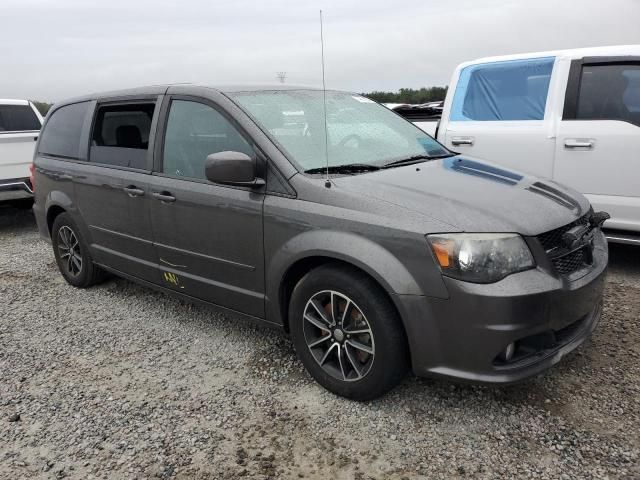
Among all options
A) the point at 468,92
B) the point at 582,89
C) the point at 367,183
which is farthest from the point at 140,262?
the point at 582,89

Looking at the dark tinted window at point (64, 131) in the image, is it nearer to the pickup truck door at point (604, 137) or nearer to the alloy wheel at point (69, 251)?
the alloy wheel at point (69, 251)

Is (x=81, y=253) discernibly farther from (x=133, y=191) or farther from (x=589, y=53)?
(x=589, y=53)

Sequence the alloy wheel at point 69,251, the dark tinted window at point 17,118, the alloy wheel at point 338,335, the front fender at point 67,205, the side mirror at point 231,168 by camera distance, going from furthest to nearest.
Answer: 1. the dark tinted window at point 17,118
2. the alloy wheel at point 69,251
3. the front fender at point 67,205
4. the side mirror at point 231,168
5. the alloy wheel at point 338,335

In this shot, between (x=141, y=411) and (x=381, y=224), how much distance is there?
1.63 meters

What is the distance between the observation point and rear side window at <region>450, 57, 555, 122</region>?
4.99 m

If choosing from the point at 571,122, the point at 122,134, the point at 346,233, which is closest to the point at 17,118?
the point at 122,134

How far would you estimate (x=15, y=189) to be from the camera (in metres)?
7.08

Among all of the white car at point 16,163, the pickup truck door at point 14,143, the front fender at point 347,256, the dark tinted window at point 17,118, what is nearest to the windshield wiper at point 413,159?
the front fender at point 347,256

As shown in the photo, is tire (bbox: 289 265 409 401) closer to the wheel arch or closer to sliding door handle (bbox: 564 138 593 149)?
the wheel arch

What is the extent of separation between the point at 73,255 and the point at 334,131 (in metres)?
2.80

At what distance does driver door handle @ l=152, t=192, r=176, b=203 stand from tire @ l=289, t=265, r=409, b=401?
1120 millimetres

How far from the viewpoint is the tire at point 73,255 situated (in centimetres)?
460

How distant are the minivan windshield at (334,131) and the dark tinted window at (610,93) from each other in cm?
178

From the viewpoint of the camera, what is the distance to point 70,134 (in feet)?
15.0
